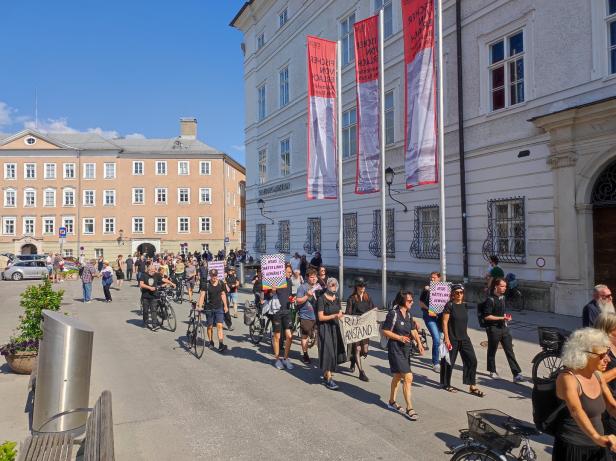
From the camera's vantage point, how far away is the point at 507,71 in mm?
15141

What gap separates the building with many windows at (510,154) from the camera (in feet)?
41.3

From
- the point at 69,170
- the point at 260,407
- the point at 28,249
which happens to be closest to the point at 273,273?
the point at 260,407

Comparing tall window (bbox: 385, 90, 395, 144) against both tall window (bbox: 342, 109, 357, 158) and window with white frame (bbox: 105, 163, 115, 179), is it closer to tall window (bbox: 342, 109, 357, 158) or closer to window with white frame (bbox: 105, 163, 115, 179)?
tall window (bbox: 342, 109, 357, 158)

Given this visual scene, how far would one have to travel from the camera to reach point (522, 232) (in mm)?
14492

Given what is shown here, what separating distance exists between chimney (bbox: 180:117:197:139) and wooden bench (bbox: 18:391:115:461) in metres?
60.5

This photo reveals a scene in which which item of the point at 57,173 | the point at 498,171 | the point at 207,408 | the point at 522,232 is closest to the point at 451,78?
the point at 498,171

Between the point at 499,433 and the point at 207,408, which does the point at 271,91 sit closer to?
the point at 207,408

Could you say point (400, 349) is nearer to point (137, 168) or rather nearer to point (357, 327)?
point (357, 327)

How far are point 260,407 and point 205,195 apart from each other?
173ft

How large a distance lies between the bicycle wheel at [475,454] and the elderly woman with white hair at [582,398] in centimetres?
67

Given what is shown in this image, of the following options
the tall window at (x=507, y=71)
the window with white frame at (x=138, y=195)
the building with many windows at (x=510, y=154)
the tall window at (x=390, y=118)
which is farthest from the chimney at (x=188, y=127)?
the tall window at (x=507, y=71)

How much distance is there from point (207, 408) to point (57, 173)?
56.8 meters

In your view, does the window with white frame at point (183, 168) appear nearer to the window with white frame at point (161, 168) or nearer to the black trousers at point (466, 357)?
the window with white frame at point (161, 168)

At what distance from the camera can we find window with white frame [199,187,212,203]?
58.1 meters
